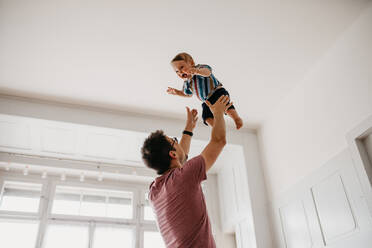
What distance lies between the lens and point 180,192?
55.1 inches

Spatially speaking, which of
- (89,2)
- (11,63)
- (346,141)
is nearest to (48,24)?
(89,2)

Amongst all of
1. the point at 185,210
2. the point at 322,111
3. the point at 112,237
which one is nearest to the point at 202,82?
the point at 185,210

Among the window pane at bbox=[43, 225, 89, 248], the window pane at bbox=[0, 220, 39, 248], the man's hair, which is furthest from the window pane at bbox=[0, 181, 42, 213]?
the man's hair

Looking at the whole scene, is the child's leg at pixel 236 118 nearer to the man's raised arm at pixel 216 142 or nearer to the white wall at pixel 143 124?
the man's raised arm at pixel 216 142

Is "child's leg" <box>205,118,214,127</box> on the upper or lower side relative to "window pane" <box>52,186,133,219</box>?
lower

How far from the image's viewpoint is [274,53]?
3.28 meters

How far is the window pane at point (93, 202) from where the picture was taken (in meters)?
4.48

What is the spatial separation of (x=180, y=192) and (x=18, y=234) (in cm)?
356

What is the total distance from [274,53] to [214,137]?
2.04m

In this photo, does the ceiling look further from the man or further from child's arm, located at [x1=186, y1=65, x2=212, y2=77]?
the man

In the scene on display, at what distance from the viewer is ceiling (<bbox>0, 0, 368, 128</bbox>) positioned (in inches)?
111

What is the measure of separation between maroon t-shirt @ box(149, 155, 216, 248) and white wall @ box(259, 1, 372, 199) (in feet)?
6.38

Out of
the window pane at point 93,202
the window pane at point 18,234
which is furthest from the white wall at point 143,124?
the window pane at point 18,234

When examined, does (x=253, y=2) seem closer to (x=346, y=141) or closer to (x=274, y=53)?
(x=274, y=53)
